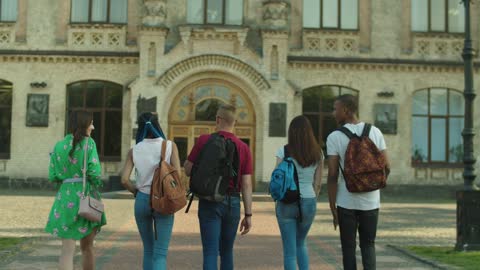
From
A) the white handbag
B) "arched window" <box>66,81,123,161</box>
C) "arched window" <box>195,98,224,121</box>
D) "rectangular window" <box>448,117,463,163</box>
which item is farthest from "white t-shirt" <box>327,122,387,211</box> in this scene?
"rectangular window" <box>448,117,463,163</box>

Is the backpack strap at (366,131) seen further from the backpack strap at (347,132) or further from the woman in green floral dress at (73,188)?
the woman in green floral dress at (73,188)

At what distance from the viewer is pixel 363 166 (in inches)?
256

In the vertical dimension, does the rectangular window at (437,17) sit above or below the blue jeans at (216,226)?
above

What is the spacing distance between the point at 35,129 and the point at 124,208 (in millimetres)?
9294

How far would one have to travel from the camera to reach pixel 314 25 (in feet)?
87.3

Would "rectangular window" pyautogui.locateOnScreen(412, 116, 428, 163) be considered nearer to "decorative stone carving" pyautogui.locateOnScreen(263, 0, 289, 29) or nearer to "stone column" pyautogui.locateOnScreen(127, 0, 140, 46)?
"decorative stone carving" pyautogui.locateOnScreen(263, 0, 289, 29)

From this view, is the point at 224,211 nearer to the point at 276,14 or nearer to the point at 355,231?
the point at 355,231

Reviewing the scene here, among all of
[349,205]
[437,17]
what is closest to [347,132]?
[349,205]

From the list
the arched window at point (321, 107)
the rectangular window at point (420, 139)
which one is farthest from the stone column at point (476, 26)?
the arched window at point (321, 107)

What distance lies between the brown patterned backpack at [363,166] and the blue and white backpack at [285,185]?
0.55 m

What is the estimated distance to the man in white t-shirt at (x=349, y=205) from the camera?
6.59 m

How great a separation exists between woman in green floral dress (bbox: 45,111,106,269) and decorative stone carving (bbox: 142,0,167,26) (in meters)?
18.7

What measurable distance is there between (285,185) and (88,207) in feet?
6.98

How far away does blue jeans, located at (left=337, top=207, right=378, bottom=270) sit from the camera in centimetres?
661
